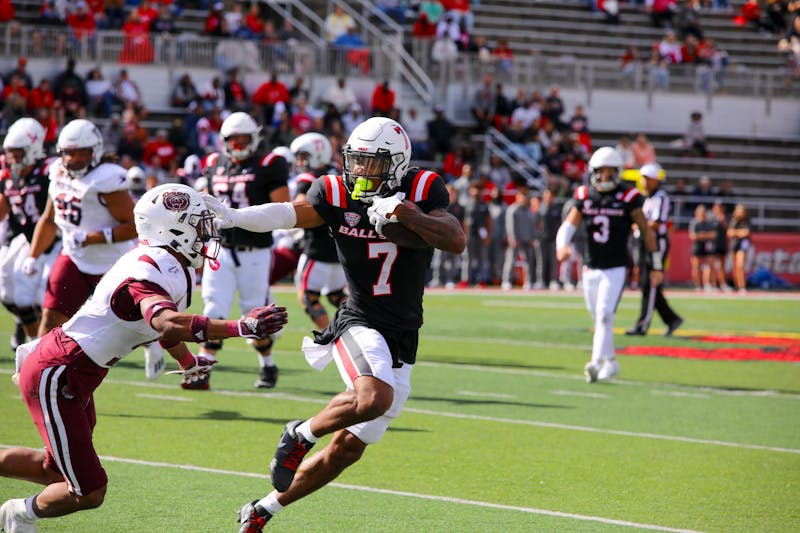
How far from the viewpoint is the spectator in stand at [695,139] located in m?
30.2

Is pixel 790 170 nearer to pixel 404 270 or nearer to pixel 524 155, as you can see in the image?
pixel 524 155

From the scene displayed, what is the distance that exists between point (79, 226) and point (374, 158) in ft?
13.2

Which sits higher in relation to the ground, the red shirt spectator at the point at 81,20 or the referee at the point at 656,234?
the red shirt spectator at the point at 81,20

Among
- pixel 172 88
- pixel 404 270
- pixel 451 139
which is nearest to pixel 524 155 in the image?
pixel 451 139

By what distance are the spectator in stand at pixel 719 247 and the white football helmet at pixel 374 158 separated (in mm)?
19827

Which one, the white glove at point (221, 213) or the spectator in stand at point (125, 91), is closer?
the white glove at point (221, 213)

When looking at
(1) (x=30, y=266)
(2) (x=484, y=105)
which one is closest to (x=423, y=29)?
(2) (x=484, y=105)

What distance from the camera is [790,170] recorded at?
31156 millimetres

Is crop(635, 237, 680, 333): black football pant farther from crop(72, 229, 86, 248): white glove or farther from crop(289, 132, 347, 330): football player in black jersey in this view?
crop(72, 229, 86, 248): white glove

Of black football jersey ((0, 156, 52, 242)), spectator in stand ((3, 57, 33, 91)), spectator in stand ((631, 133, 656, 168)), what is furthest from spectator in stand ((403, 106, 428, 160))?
black football jersey ((0, 156, 52, 242))

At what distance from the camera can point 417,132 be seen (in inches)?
1057

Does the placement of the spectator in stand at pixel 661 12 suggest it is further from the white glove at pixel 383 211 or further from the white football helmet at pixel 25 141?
the white glove at pixel 383 211

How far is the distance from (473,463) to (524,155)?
64.6ft

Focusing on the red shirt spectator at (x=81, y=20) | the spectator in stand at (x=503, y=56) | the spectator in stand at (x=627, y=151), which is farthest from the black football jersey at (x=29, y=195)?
Result: the spectator in stand at (x=503, y=56)
